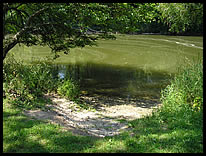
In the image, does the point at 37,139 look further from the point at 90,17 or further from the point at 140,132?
the point at 90,17

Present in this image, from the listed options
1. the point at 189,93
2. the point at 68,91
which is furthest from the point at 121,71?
the point at 189,93

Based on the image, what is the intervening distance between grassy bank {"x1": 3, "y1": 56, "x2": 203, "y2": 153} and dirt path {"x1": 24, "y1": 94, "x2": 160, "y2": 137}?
21.8 inches

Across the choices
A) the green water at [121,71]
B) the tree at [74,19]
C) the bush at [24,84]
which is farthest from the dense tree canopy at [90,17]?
the green water at [121,71]

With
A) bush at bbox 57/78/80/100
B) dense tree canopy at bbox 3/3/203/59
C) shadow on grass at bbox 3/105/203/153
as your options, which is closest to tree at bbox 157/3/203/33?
dense tree canopy at bbox 3/3/203/59

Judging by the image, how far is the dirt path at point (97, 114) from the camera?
6559mm

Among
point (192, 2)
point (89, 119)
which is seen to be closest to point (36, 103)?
point (89, 119)

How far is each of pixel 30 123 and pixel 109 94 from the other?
6289 mm

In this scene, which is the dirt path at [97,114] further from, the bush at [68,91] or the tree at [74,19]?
the tree at [74,19]

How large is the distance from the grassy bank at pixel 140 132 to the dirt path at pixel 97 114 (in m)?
0.55

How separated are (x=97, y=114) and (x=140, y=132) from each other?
3.03 meters

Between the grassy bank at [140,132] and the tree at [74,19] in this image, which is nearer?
the grassy bank at [140,132]

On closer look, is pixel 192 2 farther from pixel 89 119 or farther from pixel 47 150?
pixel 47 150

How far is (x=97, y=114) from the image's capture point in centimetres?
855

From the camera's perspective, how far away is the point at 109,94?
38.4 ft
